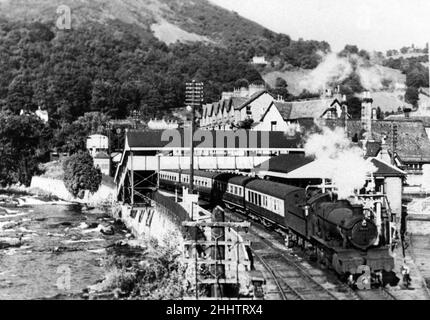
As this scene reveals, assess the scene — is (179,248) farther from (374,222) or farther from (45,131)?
(45,131)

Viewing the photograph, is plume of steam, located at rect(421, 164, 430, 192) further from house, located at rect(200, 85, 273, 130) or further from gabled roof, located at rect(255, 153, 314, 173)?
house, located at rect(200, 85, 273, 130)

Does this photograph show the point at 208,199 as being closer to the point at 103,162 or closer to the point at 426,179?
the point at 426,179

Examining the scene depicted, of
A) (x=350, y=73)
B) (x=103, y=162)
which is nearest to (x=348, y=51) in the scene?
(x=350, y=73)

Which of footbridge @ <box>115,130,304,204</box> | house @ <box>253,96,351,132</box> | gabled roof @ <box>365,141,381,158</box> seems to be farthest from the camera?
house @ <box>253,96,351,132</box>

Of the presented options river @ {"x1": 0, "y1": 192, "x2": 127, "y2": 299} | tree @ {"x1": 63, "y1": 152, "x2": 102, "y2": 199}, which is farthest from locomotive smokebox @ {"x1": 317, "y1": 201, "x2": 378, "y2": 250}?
tree @ {"x1": 63, "y1": 152, "x2": 102, "y2": 199}

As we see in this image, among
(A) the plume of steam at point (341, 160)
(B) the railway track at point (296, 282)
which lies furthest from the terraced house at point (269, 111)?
(B) the railway track at point (296, 282)

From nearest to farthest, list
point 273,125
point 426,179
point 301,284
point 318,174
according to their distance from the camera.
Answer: point 301,284 → point 318,174 → point 426,179 → point 273,125
